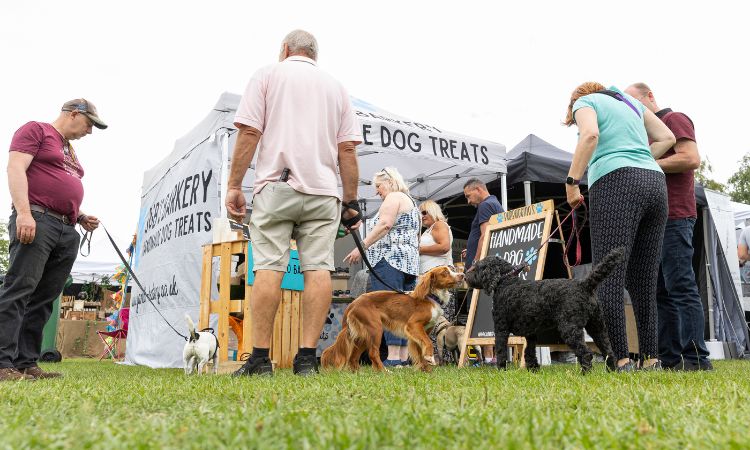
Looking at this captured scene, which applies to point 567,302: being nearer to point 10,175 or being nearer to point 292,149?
point 292,149

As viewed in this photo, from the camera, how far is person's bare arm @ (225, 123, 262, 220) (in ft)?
11.5

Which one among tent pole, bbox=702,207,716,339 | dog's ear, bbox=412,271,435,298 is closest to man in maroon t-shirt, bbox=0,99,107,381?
dog's ear, bbox=412,271,435,298

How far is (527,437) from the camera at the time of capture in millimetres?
1337

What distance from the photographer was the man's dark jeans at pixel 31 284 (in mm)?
3641

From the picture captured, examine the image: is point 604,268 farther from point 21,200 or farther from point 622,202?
point 21,200

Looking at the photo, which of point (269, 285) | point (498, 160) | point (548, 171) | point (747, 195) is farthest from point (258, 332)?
point (747, 195)

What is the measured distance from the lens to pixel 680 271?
4062 mm

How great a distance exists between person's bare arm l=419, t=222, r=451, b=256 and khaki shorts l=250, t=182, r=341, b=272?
7.52ft

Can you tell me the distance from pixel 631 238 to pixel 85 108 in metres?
3.62

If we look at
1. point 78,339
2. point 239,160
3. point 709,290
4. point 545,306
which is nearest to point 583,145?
point 545,306

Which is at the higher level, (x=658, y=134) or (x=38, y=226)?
(x=658, y=134)

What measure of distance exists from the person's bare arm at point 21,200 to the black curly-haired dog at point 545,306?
281cm

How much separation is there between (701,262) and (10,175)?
8651 mm

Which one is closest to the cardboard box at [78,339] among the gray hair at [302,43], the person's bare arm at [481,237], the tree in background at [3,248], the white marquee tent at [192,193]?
the white marquee tent at [192,193]
